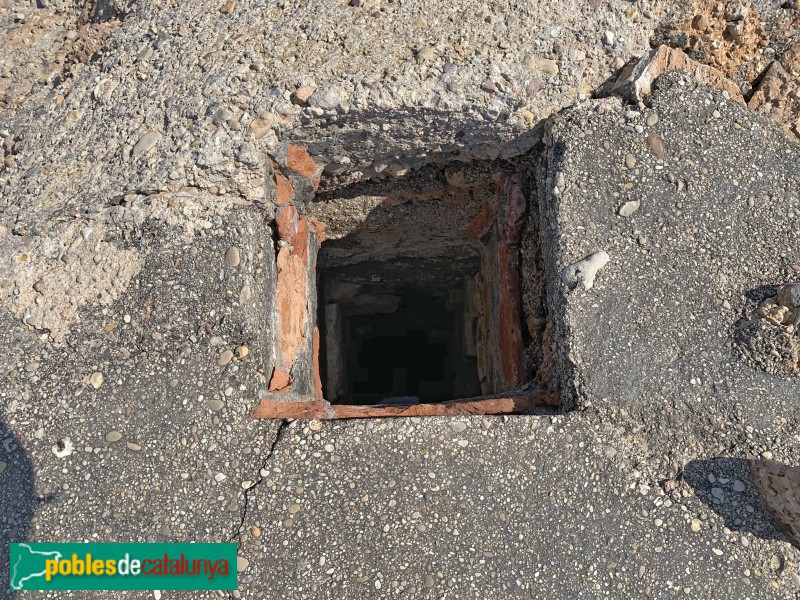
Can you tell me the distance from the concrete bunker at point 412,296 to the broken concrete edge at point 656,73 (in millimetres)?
557

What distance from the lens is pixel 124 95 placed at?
2324mm

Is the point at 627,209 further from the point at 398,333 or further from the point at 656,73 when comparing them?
the point at 398,333

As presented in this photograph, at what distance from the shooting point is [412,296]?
14.4ft

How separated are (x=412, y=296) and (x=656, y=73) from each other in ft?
8.17

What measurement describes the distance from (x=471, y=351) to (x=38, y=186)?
9.39 ft

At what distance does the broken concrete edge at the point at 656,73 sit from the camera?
2258mm

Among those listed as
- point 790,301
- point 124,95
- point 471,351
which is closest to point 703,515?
point 790,301

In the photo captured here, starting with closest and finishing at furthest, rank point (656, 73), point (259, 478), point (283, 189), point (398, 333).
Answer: point (259, 478), point (656, 73), point (283, 189), point (398, 333)

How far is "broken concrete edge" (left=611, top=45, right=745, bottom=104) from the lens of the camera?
2258 mm

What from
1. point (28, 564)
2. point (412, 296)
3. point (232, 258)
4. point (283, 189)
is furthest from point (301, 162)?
point (412, 296)

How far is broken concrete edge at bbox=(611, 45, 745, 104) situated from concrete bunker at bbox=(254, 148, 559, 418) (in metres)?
0.56

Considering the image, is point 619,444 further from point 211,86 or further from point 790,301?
point 211,86

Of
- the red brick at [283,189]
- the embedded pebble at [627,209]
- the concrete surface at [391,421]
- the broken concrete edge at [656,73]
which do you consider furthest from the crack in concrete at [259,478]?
the broken concrete edge at [656,73]

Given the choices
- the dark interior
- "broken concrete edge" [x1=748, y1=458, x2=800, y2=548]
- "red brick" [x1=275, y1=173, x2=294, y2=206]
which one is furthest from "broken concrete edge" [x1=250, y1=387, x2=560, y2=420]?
the dark interior
